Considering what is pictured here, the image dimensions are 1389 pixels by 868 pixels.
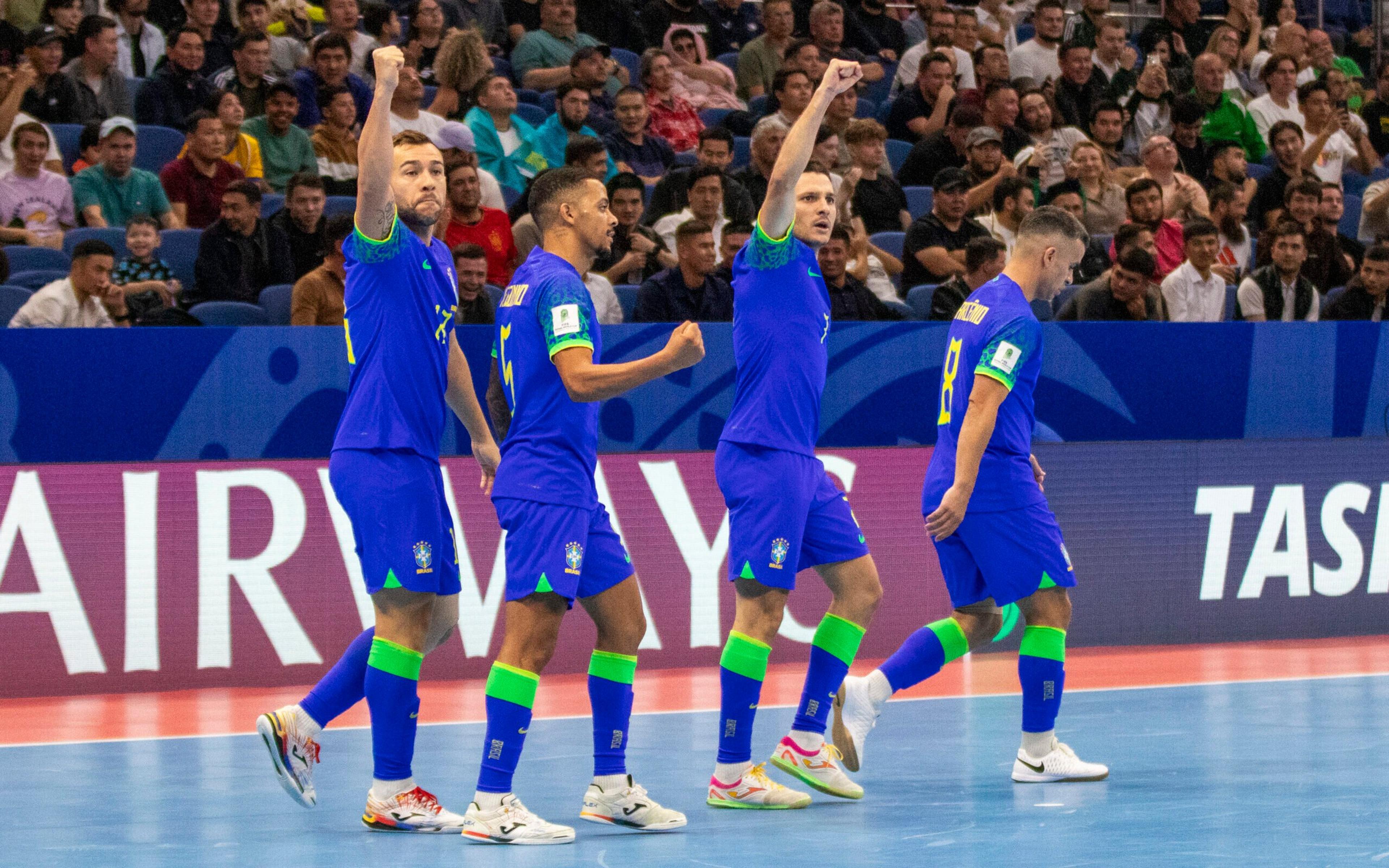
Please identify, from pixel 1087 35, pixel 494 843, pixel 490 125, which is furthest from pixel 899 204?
pixel 494 843

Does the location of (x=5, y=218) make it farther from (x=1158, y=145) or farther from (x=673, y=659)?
(x=1158, y=145)

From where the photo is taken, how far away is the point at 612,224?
18.3 feet

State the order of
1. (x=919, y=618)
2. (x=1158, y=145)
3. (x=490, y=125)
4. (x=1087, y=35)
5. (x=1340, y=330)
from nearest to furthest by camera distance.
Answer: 1. (x=919, y=618)
2. (x=1340, y=330)
3. (x=490, y=125)
4. (x=1158, y=145)
5. (x=1087, y=35)

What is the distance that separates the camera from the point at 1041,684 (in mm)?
6133

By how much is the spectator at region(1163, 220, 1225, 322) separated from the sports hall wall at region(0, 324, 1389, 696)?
0.89m

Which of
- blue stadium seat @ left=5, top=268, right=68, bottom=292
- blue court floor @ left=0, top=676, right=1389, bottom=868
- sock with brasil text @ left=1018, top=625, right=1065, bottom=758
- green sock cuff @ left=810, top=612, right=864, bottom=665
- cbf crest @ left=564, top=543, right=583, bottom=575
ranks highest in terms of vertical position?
blue stadium seat @ left=5, top=268, right=68, bottom=292

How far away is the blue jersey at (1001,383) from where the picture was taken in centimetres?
605

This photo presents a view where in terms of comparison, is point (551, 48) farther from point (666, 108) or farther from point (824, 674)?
point (824, 674)

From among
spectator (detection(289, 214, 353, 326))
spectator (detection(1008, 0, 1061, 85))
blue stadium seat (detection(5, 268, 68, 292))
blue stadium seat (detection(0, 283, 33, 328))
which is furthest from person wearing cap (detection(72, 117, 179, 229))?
spectator (detection(1008, 0, 1061, 85))

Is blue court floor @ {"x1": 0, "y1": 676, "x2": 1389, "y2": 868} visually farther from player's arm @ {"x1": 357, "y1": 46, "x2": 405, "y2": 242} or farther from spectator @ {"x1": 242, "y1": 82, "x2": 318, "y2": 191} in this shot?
spectator @ {"x1": 242, "y1": 82, "x2": 318, "y2": 191}

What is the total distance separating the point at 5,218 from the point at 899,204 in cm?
581

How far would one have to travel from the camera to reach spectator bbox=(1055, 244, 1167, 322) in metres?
10.5

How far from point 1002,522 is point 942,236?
555cm

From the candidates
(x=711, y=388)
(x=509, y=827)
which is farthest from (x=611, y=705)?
(x=711, y=388)
